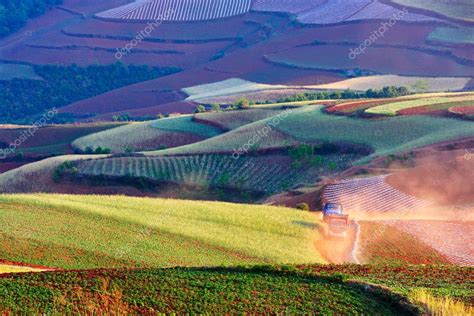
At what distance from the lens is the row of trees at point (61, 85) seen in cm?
12406

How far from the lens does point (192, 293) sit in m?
26.7

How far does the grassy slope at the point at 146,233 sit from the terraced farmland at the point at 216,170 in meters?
12.8

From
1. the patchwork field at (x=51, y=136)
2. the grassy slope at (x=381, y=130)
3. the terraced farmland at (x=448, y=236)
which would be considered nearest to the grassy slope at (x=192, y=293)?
the terraced farmland at (x=448, y=236)

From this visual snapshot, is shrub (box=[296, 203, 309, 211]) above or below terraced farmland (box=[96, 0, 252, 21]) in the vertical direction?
above

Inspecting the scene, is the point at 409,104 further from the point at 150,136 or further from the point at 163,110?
the point at 163,110

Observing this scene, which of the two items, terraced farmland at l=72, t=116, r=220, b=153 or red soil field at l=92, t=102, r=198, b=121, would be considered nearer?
terraced farmland at l=72, t=116, r=220, b=153

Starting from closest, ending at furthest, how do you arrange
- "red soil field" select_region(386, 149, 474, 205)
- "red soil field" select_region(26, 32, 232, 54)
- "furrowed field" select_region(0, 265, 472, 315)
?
"furrowed field" select_region(0, 265, 472, 315) → "red soil field" select_region(386, 149, 474, 205) → "red soil field" select_region(26, 32, 232, 54)

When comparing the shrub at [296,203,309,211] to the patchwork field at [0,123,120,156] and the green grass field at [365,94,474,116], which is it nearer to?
the green grass field at [365,94,474,116]

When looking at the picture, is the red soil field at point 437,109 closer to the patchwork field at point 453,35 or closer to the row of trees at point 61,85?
the patchwork field at point 453,35

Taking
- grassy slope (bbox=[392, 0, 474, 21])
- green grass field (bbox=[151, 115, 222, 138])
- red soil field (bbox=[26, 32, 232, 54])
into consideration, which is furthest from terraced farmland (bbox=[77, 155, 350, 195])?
red soil field (bbox=[26, 32, 232, 54])

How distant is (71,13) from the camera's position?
166m

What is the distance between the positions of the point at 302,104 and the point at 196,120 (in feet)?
28.5

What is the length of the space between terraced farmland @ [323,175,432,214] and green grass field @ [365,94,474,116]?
1640 cm

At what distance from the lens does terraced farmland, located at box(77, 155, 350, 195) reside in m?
56.8
